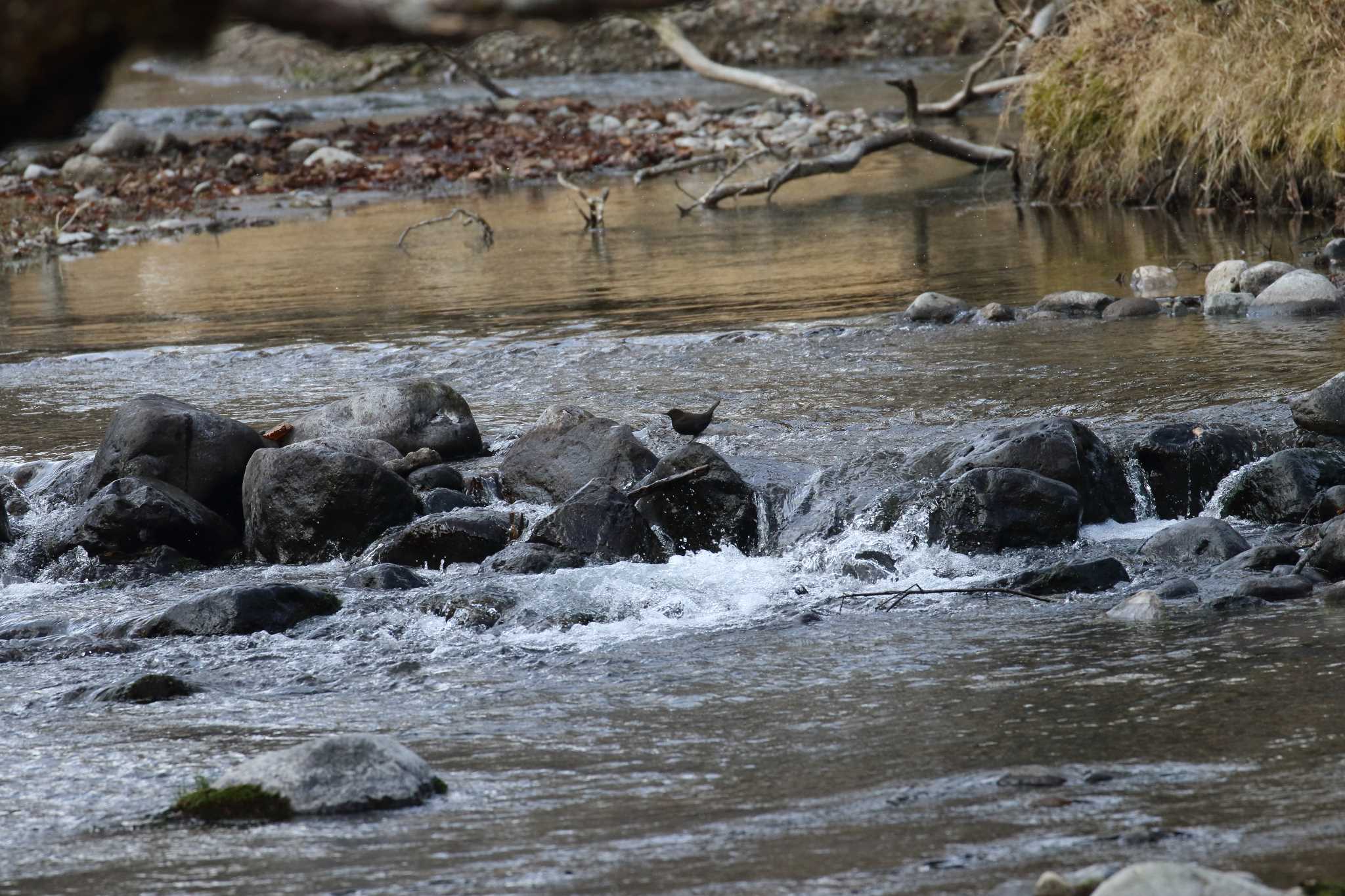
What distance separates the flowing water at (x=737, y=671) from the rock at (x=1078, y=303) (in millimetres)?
288

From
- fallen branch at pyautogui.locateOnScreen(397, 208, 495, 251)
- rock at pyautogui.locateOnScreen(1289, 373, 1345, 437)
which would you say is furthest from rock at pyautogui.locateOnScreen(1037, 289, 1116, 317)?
fallen branch at pyautogui.locateOnScreen(397, 208, 495, 251)

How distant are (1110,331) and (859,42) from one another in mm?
28385

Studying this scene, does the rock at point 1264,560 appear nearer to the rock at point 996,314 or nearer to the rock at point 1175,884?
the rock at point 1175,884

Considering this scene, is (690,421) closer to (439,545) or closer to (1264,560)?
(439,545)

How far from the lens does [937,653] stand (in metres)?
4.95

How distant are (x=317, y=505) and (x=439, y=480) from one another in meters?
0.74

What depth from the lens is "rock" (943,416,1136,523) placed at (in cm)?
649

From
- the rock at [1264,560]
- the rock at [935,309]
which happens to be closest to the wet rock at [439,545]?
the rock at [1264,560]

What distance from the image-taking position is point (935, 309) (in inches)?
404

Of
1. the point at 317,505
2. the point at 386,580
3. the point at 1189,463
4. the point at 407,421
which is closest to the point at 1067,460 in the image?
the point at 1189,463

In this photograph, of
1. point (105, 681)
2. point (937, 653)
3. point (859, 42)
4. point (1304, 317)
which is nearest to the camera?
point (937, 653)

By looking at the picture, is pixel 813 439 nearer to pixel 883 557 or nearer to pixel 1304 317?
pixel 883 557

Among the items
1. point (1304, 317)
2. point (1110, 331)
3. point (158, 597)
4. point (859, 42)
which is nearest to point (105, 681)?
point (158, 597)

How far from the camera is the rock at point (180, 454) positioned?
7555mm
